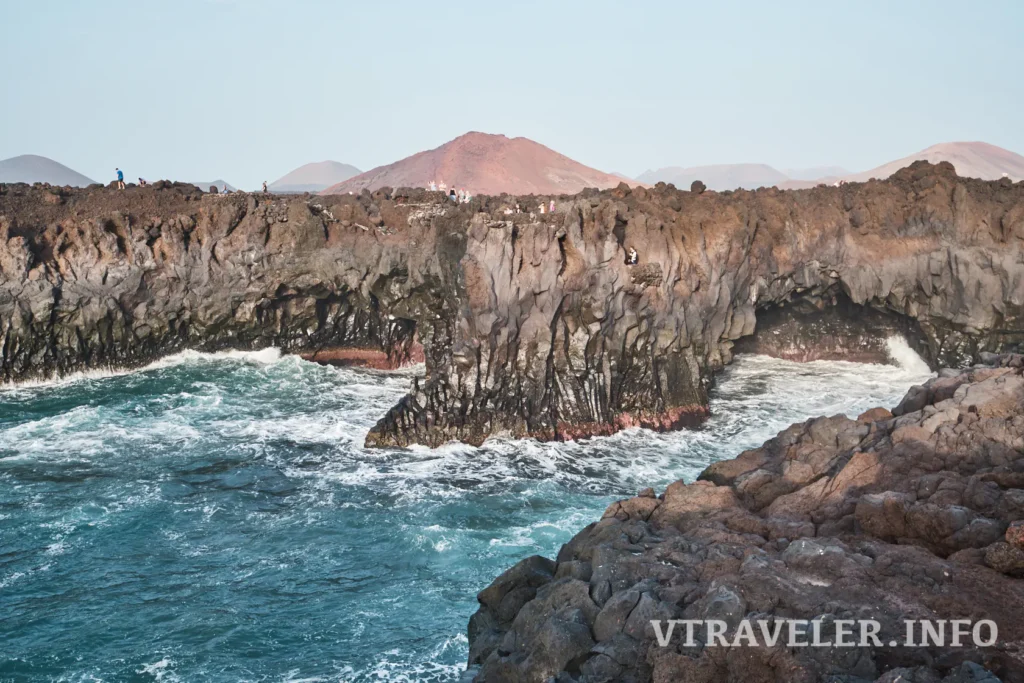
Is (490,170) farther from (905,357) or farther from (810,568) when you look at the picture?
(810,568)

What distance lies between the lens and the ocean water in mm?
20688

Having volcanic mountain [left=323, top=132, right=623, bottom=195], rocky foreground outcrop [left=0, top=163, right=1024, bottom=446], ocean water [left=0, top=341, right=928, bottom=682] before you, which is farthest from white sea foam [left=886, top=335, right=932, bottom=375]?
volcanic mountain [left=323, top=132, right=623, bottom=195]

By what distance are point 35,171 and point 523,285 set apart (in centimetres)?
7966

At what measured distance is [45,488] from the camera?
30.2 metres

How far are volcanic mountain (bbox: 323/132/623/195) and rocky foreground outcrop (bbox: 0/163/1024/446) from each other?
2658 centimetres

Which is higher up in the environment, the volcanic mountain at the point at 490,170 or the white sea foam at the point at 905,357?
the volcanic mountain at the point at 490,170

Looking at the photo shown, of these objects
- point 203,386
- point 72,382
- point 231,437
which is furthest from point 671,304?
point 72,382

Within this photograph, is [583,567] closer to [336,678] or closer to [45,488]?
[336,678]

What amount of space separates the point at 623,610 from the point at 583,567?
185cm

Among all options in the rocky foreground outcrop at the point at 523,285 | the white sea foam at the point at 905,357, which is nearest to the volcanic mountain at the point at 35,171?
the rocky foreground outcrop at the point at 523,285

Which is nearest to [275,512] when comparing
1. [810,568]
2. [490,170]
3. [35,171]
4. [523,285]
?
[523,285]

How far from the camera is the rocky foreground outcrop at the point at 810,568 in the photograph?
1284 cm

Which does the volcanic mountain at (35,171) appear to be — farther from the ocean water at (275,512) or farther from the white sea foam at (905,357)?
the white sea foam at (905,357)

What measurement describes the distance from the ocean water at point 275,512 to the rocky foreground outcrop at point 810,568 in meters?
4.90
